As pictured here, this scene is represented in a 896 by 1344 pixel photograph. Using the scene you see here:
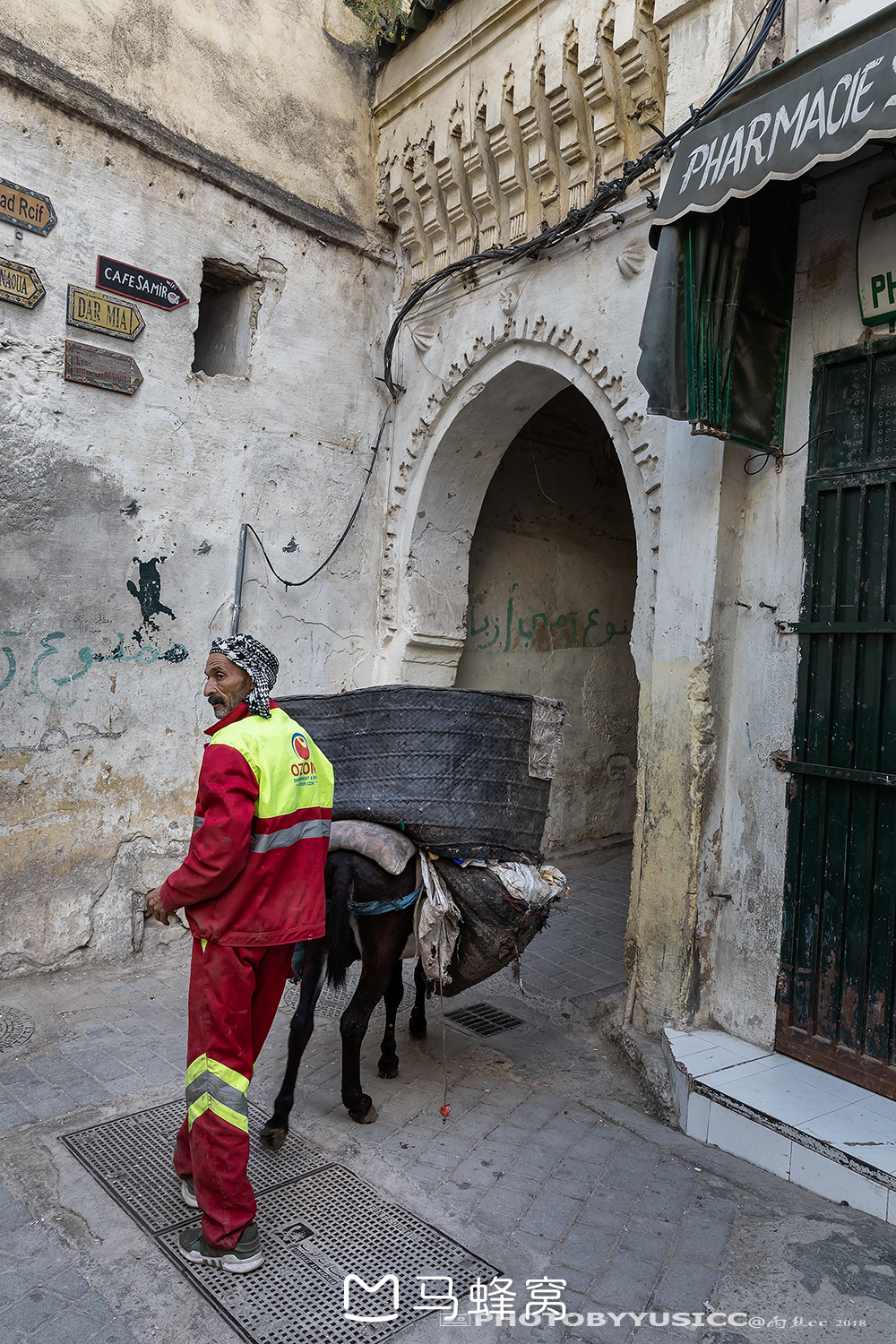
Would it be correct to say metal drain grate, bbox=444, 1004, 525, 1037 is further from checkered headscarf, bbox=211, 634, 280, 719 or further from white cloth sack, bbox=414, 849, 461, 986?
checkered headscarf, bbox=211, 634, 280, 719

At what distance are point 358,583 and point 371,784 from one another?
3332 mm

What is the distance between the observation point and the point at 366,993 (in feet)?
12.7

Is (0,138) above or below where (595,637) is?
above

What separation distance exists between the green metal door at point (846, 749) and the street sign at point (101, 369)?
3955mm

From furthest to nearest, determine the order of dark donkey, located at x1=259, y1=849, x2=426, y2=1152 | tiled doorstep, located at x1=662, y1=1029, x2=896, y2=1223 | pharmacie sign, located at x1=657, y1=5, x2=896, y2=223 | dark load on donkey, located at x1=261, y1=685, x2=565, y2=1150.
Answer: dark load on donkey, located at x1=261, y1=685, x2=565, y2=1150 < dark donkey, located at x1=259, y1=849, x2=426, y2=1152 < tiled doorstep, located at x1=662, y1=1029, x2=896, y2=1223 < pharmacie sign, located at x1=657, y1=5, x2=896, y2=223

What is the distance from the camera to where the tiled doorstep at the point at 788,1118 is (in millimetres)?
3275

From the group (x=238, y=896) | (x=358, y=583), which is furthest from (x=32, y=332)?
(x=238, y=896)

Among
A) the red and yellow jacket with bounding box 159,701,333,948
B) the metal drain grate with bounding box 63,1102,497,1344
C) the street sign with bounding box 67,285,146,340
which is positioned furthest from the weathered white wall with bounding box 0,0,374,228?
the metal drain grate with bounding box 63,1102,497,1344

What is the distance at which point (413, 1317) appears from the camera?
2.71m

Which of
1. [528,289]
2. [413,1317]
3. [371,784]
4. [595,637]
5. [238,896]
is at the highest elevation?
[528,289]

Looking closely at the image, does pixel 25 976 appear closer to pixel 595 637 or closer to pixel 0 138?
pixel 0 138

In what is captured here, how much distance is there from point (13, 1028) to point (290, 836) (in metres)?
2.62

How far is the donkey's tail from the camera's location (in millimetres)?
3752

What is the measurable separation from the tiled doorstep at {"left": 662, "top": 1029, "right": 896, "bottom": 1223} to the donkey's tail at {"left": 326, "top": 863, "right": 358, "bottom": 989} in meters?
1.60
